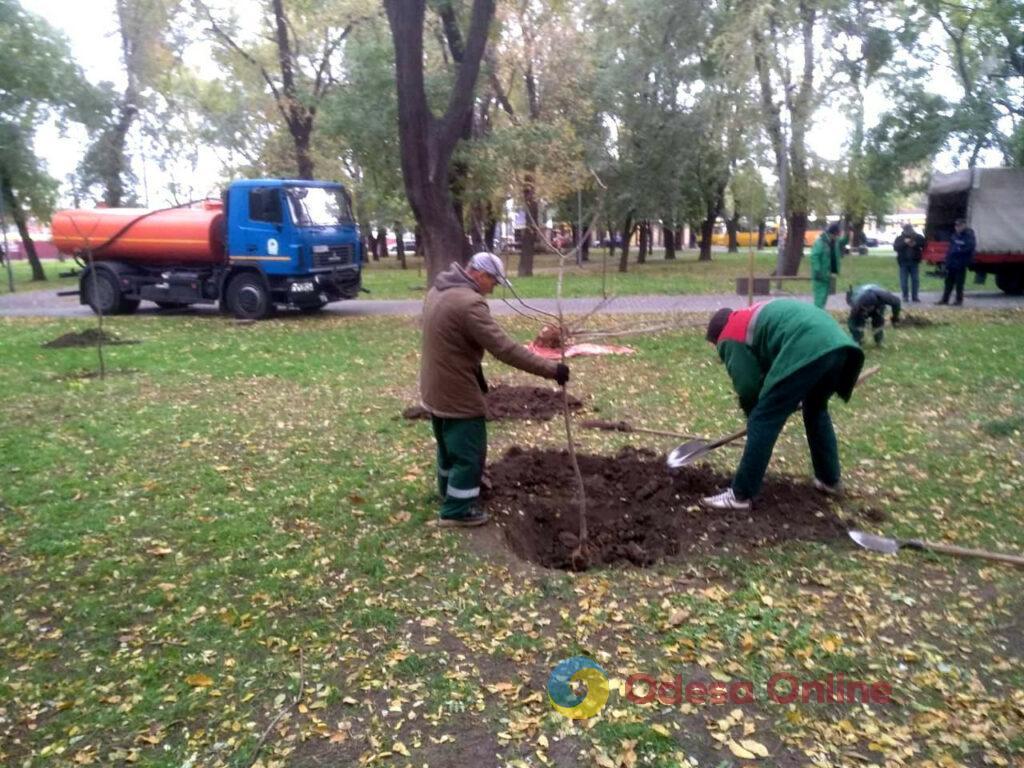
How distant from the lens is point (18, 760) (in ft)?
11.4

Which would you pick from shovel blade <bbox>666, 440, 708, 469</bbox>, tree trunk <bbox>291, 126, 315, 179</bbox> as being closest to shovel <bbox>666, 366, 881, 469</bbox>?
shovel blade <bbox>666, 440, 708, 469</bbox>

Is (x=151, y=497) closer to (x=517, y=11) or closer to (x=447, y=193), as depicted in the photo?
(x=447, y=193)

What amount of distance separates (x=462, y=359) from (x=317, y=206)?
13250mm

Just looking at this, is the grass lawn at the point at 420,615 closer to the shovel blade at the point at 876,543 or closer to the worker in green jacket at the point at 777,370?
the shovel blade at the point at 876,543

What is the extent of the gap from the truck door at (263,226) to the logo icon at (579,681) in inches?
569

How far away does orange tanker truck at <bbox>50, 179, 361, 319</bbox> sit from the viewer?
17.3 metres

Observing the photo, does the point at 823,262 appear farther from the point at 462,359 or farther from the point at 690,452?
the point at 462,359

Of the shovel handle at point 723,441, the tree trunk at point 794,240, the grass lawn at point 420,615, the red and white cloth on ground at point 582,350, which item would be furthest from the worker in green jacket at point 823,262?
the tree trunk at point 794,240

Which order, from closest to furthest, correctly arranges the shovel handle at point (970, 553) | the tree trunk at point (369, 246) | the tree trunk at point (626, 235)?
1. the shovel handle at point (970, 553)
2. the tree trunk at point (626, 235)
3. the tree trunk at point (369, 246)

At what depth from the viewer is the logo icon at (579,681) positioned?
368 cm

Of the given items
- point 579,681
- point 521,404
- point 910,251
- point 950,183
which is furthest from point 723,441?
point 950,183

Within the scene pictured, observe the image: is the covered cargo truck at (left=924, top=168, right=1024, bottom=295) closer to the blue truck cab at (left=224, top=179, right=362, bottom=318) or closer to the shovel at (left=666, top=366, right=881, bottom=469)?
the blue truck cab at (left=224, top=179, right=362, bottom=318)

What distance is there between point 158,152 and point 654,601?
134 ft

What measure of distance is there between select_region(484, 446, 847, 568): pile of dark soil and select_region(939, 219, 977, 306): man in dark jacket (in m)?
13.1
